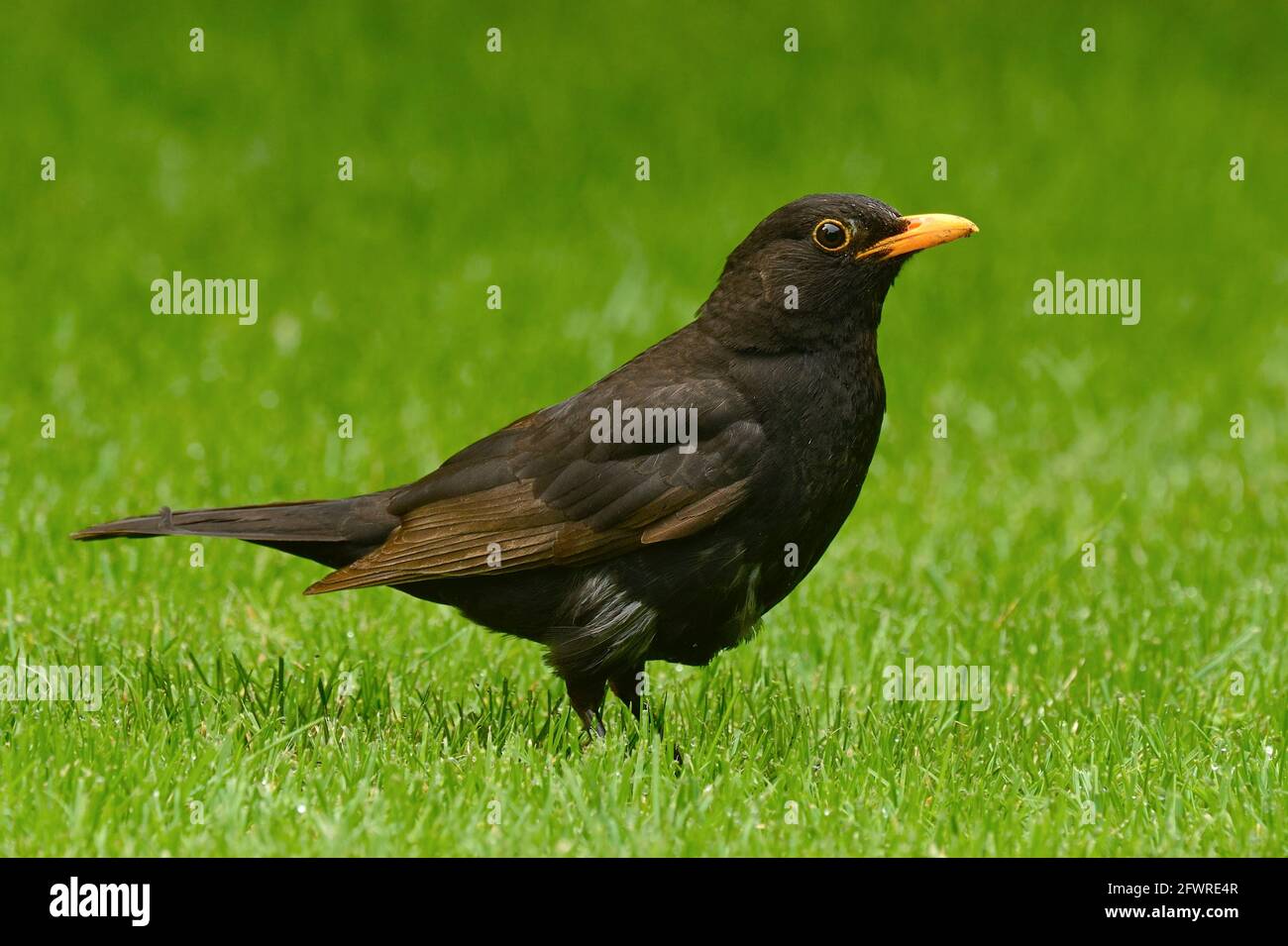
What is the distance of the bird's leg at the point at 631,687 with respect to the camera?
17.6 ft

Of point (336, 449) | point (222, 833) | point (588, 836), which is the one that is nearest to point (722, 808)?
point (588, 836)

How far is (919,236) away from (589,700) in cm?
159

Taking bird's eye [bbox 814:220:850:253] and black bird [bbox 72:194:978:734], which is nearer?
black bird [bbox 72:194:978:734]

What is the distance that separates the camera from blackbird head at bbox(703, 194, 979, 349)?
5.19 meters

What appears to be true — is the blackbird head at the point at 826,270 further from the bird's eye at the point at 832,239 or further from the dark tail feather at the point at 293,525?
the dark tail feather at the point at 293,525

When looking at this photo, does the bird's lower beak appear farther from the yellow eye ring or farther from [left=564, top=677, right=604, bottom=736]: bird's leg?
[left=564, top=677, right=604, bottom=736]: bird's leg

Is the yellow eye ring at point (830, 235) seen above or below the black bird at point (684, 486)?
above

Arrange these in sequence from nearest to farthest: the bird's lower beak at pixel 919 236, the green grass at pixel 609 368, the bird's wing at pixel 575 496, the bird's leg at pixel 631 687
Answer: the green grass at pixel 609 368 < the bird's wing at pixel 575 496 < the bird's lower beak at pixel 919 236 < the bird's leg at pixel 631 687

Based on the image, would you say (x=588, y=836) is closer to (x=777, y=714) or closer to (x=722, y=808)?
(x=722, y=808)

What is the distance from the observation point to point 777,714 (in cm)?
553

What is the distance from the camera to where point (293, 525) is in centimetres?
544

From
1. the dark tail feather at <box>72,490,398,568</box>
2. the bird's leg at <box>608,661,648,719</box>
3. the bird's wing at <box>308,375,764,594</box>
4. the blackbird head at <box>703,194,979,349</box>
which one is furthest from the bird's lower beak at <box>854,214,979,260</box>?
the dark tail feather at <box>72,490,398,568</box>

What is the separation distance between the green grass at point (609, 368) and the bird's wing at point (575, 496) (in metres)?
0.50

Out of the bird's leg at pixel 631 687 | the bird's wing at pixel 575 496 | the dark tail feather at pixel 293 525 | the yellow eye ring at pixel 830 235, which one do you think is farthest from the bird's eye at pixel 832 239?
the dark tail feather at pixel 293 525
